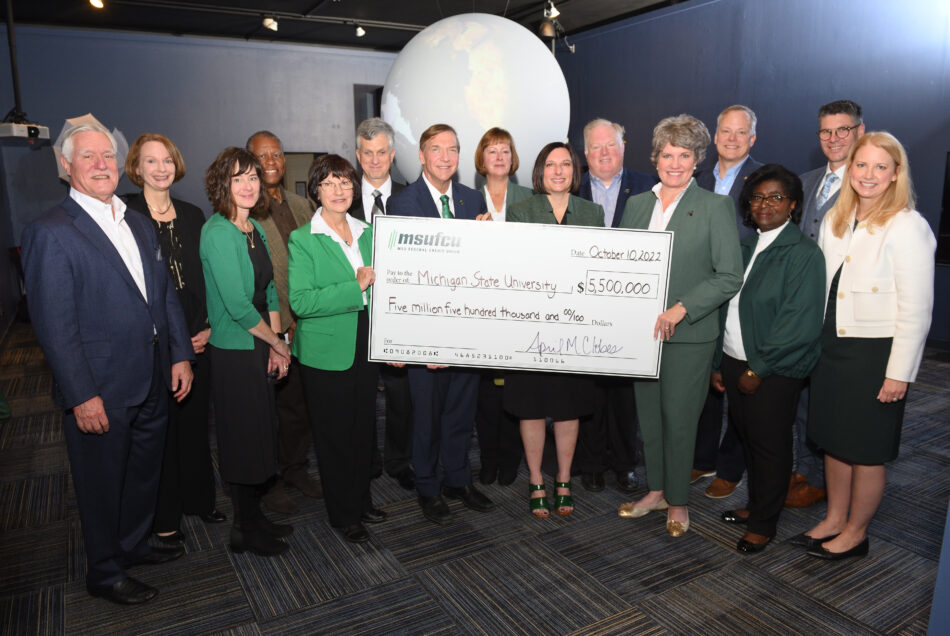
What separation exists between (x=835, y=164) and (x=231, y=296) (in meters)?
2.77

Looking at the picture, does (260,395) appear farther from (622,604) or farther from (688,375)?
(688,375)

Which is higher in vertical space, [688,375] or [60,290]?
[60,290]

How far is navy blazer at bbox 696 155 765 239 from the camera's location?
9.41ft

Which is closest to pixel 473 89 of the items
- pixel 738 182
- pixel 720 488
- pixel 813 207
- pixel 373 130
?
pixel 373 130

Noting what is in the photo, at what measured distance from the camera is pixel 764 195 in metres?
2.37

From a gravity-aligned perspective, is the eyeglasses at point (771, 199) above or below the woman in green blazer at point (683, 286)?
above

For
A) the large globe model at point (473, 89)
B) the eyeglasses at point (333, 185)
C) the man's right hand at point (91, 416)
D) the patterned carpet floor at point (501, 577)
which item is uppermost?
the large globe model at point (473, 89)

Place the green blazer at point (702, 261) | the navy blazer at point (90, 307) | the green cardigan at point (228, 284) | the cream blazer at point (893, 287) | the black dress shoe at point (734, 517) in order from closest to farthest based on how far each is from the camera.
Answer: the navy blazer at point (90, 307) < the cream blazer at point (893, 287) < the green cardigan at point (228, 284) < the green blazer at point (702, 261) < the black dress shoe at point (734, 517)

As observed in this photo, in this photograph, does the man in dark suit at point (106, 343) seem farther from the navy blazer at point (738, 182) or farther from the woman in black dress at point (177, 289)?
the navy blazer at point (738, 182)

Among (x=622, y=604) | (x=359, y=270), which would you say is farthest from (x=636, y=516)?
(x=359, y=270)

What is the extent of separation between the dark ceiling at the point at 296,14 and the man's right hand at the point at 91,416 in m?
6.13

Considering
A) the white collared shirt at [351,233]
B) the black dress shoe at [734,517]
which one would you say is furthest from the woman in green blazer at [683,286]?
the white collared shirt at [351,233]

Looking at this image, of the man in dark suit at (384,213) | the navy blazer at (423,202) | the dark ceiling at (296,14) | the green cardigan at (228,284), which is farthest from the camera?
the dark ceiling at (296,14)

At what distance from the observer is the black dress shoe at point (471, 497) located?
2900 millimetres
